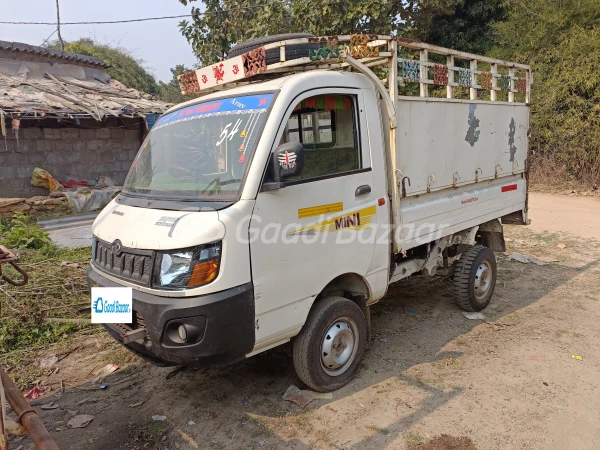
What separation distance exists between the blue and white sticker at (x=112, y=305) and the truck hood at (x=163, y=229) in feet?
1.00

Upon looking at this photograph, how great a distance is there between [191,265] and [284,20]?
9576 millimetres

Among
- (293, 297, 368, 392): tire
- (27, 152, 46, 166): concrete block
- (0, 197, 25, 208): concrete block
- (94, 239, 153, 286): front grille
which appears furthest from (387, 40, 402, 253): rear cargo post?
(27, 152, 46, 166): concrete block

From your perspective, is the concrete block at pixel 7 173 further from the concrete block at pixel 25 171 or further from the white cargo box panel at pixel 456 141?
the white cargo box panel at pixel 456 141

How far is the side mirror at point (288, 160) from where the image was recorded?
2.70m

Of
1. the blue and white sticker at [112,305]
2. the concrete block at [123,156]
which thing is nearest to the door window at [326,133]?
the blue and white sticker at [112,305]

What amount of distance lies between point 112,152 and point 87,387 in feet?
28.7

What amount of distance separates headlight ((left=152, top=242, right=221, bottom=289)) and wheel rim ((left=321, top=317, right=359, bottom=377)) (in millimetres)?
1129

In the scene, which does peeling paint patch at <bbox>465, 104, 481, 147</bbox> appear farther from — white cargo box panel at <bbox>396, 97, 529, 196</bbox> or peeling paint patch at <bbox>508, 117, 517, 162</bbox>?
peeling paint patch at <bbox>508, 117, 517, 162</bbox>

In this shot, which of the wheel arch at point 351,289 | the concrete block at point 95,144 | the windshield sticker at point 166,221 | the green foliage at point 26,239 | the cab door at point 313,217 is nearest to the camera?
the windshield sticker at point 166,221

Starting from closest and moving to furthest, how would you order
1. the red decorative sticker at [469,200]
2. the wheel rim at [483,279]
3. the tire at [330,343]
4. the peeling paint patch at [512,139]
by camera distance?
the tire at [330,343] → the red decorative sticker at [469,200] → the wheel rim at [483,279] → the peeling paint patch at [512,139]

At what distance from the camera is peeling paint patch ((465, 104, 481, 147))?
14.9 ft

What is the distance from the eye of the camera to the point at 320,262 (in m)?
3.12

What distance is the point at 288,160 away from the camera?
8.86ft

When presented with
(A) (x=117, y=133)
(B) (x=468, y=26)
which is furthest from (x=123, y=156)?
(B) (x=468, y=26)
